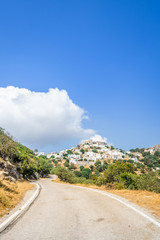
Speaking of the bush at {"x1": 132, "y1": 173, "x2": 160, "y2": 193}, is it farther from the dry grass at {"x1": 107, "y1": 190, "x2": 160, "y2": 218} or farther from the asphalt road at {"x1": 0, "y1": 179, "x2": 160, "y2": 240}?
the asphalt road at {"x1": 0, "y1": 179, "x2": 160, "y2": 240}

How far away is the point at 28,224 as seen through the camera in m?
5.00

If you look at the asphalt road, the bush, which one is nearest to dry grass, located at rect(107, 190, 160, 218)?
the asphalt road

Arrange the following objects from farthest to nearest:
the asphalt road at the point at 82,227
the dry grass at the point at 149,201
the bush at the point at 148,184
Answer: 1. the bush at the point at 148,184
2. the dry grass at the point at 149,201
3. the asphalt road at the point at 82,227

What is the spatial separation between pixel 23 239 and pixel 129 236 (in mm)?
2518

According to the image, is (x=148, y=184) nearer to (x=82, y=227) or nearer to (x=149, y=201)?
(x=149, y=201)

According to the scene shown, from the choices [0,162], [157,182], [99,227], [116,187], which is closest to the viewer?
[99,227]

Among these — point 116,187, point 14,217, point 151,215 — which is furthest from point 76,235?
point 116,187

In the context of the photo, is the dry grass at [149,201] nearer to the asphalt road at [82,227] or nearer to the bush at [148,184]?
the asphalt road at [82,227]

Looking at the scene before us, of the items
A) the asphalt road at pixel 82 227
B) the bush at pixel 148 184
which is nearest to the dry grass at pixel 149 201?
the asphalt road at pixel 82 227

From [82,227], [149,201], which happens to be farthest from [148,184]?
[82,227]

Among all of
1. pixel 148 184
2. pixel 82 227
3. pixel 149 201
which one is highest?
pixel 148 184

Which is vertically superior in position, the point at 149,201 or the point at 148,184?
the point at 148,184

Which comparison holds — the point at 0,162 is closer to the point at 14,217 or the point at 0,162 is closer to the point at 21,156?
the point at 21,156

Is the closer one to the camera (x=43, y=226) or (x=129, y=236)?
(x=129, y=236)
